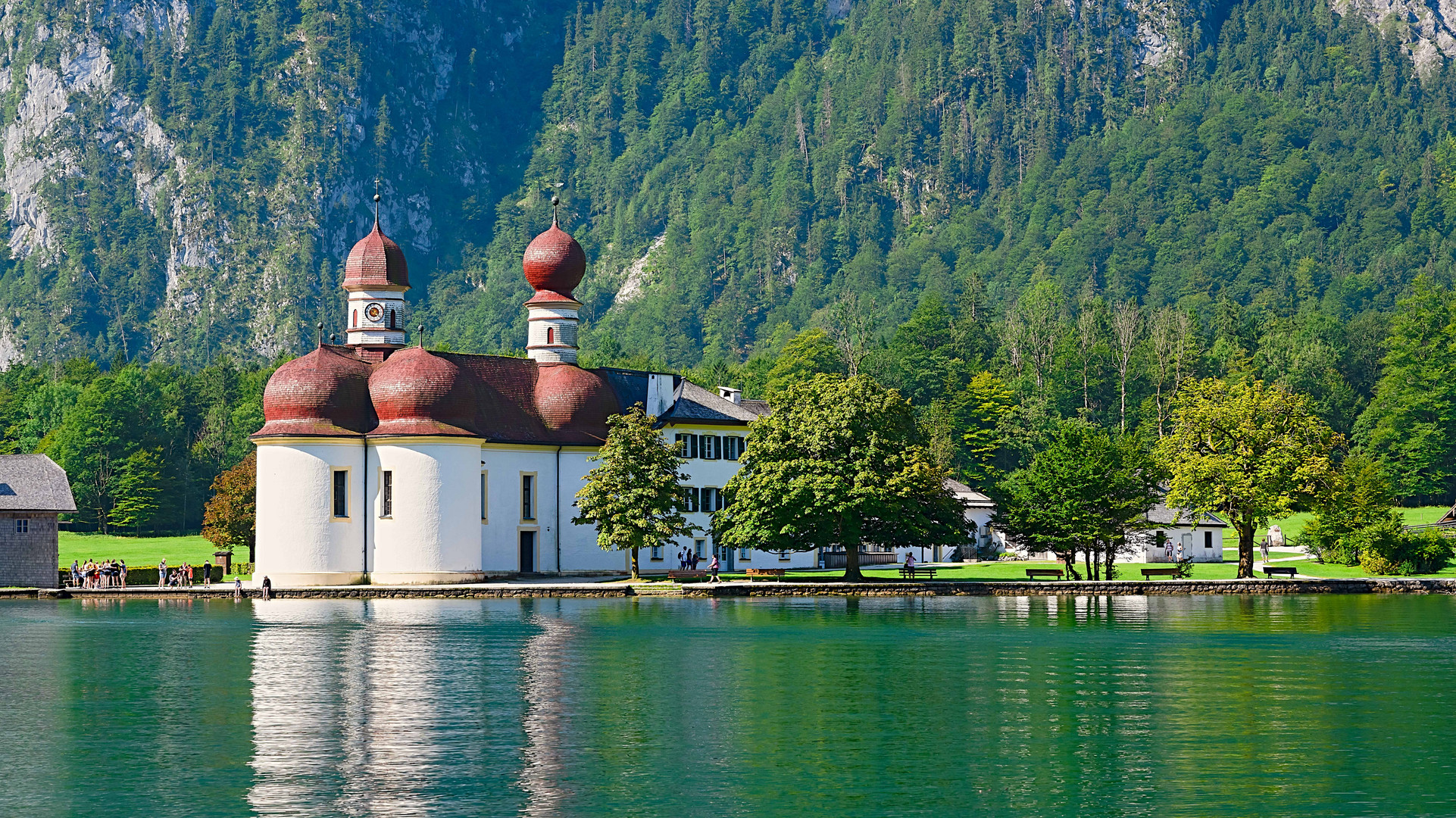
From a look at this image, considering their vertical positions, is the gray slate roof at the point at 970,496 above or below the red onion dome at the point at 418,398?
below

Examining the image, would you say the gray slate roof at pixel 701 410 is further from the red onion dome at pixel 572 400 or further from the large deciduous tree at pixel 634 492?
the large deciduous tree at pixel 634 492

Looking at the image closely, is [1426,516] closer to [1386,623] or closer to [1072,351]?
[1072,351]

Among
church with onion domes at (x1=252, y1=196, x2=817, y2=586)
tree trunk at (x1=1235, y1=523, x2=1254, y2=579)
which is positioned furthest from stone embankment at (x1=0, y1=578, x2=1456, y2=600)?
church with onion domes at (x1=252, y1=196, x2=817, y2=586)

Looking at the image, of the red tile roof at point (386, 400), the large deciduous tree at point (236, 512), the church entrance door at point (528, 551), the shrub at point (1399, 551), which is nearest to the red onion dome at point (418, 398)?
the red tile roof at point (386, 400)

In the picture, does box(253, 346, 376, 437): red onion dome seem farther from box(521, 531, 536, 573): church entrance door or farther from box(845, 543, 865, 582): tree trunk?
box(845, 543, 865, 582): tree trunk

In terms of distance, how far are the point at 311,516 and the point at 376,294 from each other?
1378 centimetres

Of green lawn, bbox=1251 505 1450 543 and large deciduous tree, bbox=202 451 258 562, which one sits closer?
large deciduous tree, bbox=202 451 258 562

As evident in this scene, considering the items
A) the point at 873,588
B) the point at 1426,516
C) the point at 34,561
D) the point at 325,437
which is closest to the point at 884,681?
the point at 873,588

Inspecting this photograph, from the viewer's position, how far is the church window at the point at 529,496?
299 ft

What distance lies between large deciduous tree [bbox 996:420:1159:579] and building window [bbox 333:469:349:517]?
29159 mm

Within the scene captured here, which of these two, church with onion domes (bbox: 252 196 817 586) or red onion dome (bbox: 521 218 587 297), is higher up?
red onion dome (bbox: 521 218 587 297)

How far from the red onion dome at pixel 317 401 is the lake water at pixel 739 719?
26.9 metres

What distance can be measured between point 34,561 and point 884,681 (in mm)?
59665

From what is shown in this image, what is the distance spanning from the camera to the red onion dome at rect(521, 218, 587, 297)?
98.1m
